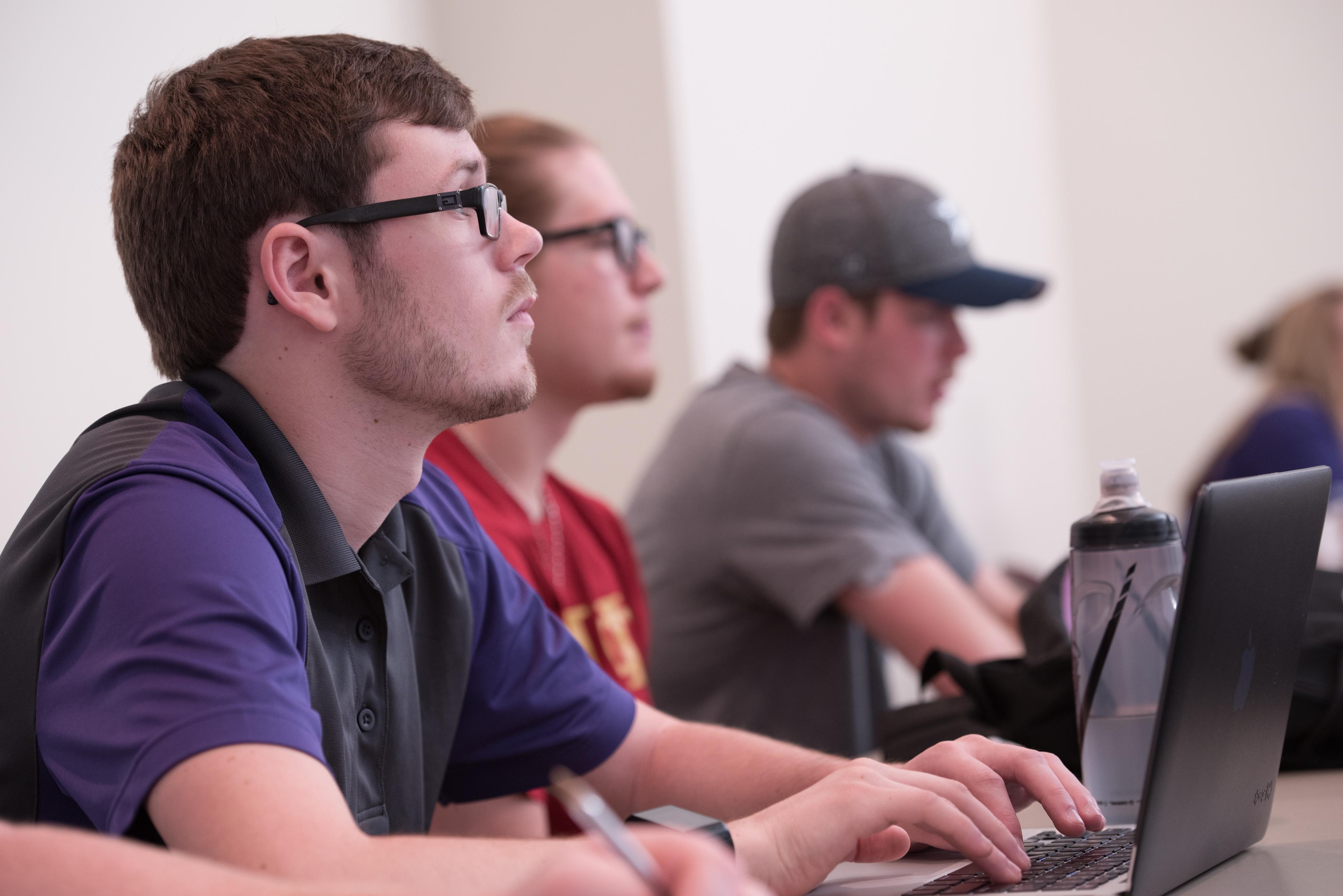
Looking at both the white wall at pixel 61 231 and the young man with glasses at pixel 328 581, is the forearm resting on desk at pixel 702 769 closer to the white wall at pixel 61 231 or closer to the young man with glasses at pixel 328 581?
the young man with glasses at pixel 328 581

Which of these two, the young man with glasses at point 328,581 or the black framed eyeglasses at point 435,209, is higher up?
the black framed eyeglasses at point 435,209

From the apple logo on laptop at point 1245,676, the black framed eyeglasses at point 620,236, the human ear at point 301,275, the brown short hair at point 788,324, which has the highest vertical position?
the human ear at point 301,275

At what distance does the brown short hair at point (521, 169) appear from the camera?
1.78 m

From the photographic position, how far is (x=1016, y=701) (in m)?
1.22

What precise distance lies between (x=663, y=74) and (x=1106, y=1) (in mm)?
2851

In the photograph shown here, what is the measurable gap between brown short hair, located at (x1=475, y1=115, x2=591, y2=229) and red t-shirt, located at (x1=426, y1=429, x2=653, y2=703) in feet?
1.22

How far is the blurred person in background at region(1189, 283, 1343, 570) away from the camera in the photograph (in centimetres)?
300

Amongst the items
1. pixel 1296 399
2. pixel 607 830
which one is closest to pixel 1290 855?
pixel 607 830

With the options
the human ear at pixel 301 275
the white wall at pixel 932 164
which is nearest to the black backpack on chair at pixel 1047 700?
the human ear at pixel 301 275

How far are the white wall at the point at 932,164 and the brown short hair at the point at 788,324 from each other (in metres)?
0.31

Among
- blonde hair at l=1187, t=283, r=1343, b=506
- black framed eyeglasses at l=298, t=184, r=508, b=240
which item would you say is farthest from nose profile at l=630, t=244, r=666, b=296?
blonde hair at l=1187, t=283, r=1343, b=506

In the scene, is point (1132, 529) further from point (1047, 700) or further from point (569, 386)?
point (569, 386)

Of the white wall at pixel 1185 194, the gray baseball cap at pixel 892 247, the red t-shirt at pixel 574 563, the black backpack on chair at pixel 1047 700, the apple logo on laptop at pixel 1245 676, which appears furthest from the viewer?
the white wall at pixel 1185 194

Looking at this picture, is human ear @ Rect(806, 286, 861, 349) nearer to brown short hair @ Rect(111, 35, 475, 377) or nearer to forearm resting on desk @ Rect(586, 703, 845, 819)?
forearm resting on desk @ Rect(586, 703, 845, 819)
